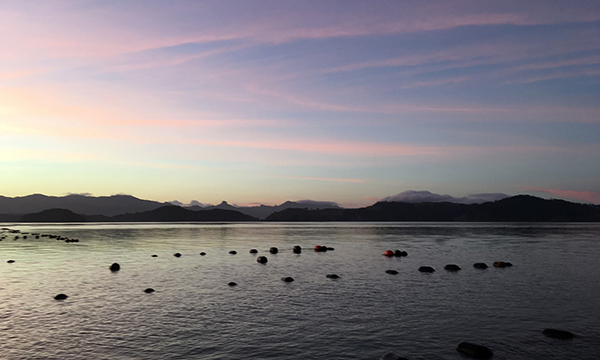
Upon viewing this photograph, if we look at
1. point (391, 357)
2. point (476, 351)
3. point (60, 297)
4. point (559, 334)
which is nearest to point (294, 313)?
point (391, 357)

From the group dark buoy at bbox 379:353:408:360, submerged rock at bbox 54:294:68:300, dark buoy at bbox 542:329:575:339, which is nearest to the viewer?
dark buoy at bbox 379:353:408:360

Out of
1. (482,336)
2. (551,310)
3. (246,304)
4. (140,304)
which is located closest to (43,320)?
(140,304)

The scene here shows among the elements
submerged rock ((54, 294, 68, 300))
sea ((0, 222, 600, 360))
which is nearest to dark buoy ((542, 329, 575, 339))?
sea ((0, 222, 600, 360))

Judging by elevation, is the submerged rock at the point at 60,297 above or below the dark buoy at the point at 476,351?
below

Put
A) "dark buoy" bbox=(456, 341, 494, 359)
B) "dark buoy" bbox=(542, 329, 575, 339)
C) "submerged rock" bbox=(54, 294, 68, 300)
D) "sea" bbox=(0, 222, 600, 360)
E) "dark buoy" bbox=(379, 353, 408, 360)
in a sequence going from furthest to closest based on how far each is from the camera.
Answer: "submerged rock" bbox=(54, 294, 68, 300) → "dark buoy" bbox=(542, 329, 575, 339) → "sea" bbox=(0, 222, 600, 360) → "dark buoy" bbox=(456, 341, 494, 359) → "dark buoy" bbox=(379, 353, 408, 360)

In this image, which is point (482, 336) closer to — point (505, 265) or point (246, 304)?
point (246, 304)

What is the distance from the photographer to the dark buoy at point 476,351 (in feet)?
72.6

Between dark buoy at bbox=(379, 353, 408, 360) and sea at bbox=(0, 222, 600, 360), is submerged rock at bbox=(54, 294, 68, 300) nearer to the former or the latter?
sea at bbox=(0, 222, 600, 360)

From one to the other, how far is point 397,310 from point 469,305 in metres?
7.11

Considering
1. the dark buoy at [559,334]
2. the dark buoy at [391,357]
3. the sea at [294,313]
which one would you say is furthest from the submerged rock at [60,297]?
the dark buoy at [559,334]

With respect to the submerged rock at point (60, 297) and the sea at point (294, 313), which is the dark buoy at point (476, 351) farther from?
the submerged rock at point (60, 297)

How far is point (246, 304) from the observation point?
3562cm

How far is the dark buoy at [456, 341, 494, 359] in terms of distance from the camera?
22141mm

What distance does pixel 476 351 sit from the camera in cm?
2228
